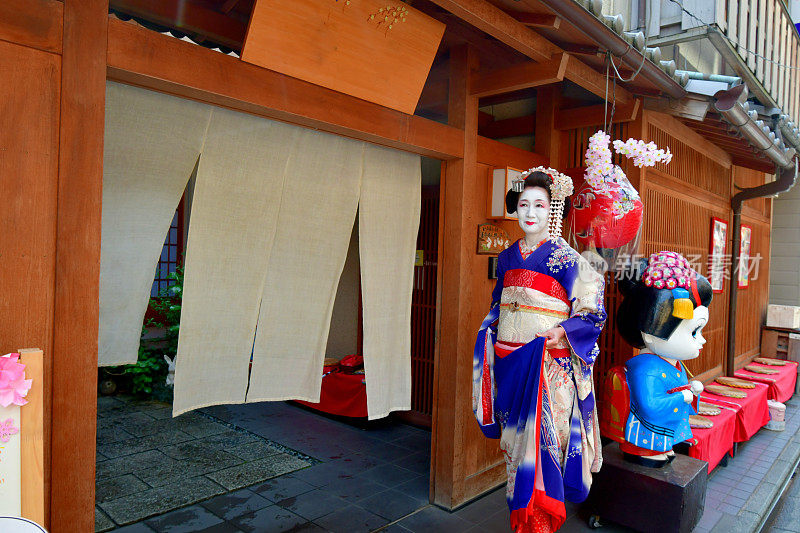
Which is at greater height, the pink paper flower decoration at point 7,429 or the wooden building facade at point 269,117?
the wooden building facade at point 269,117

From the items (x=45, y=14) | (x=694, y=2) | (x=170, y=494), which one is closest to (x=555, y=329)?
(x=45, y=14)

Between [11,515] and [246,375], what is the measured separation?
1.73 meters

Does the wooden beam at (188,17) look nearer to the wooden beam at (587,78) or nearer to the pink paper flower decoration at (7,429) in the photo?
the wooden beam at (587,78)

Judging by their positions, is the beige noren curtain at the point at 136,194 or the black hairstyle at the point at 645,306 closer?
the beige noren curtain at the point at 136,194

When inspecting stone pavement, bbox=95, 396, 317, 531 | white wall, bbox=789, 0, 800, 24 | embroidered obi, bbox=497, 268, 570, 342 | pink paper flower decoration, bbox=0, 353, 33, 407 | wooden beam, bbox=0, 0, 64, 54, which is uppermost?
white wall, bbox=789, 0, 800, 24

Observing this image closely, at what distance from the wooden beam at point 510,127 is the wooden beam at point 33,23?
15.9 ft

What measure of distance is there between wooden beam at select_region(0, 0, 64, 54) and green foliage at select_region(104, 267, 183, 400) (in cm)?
610

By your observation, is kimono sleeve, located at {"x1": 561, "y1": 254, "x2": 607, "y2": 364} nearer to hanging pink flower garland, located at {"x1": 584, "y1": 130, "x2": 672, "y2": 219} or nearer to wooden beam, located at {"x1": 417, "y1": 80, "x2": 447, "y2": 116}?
hanging pink flower garland, located at {"x1": 584, "y1": 130, "x2": 672, "y2": 219}

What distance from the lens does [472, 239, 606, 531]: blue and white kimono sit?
144 inches

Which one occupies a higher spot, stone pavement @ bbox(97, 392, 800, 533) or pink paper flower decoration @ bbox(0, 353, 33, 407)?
pink paper flower decoration @ bbox(0, 353, 33, 407)

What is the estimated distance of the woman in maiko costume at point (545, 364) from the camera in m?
3.66

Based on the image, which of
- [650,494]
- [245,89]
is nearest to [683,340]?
[650,494]

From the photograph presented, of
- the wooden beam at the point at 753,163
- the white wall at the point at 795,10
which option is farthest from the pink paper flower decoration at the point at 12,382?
the white wall at the point at 795,10

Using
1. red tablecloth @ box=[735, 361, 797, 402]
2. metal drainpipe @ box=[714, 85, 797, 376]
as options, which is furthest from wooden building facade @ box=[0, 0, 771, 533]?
red tablecloth @ box=[735, 361, 797, 402]
